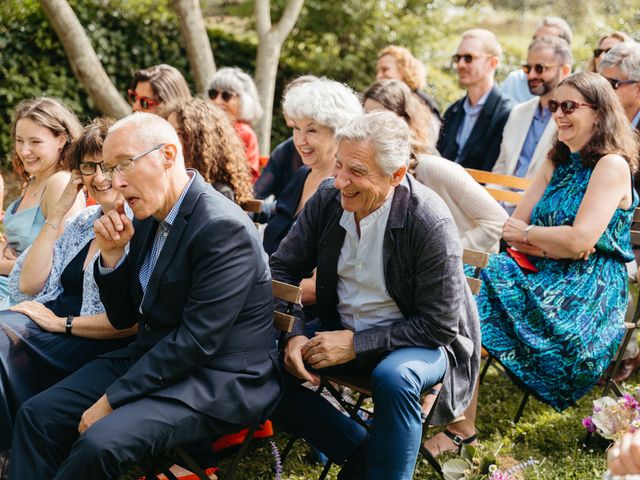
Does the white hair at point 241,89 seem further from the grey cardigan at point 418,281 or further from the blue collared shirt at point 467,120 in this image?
the grey cardigan at point 418,281

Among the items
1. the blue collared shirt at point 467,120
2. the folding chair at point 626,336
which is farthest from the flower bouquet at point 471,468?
the blue collared shirt at point 467,120

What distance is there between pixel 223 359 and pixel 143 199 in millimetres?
734

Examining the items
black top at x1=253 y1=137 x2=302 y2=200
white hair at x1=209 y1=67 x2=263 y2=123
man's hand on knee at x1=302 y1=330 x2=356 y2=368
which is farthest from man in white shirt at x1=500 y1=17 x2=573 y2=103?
man's hand on knee at x1=302 y1=330 x2=356 y2=368

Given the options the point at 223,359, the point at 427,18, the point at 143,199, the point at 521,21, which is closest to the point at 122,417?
the point at 223,359

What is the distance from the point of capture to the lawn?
376 cm

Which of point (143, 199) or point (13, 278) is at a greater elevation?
point (143, 199)

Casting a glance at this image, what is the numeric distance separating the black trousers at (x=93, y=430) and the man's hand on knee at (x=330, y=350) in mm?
493

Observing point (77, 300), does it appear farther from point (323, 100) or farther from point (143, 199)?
point (323, 100)

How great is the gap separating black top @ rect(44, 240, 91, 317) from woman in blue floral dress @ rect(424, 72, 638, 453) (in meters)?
2.10

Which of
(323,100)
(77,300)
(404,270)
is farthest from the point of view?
(323,100)

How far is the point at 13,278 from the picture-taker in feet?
13.2

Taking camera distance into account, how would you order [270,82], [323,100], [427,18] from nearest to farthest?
[323,100], [270,82], [427,18]

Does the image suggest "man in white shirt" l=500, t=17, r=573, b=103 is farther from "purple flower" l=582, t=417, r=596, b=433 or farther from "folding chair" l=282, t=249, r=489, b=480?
"purple flower" l=582, t=417, r=596, b=433

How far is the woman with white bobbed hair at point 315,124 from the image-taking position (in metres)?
4.25
